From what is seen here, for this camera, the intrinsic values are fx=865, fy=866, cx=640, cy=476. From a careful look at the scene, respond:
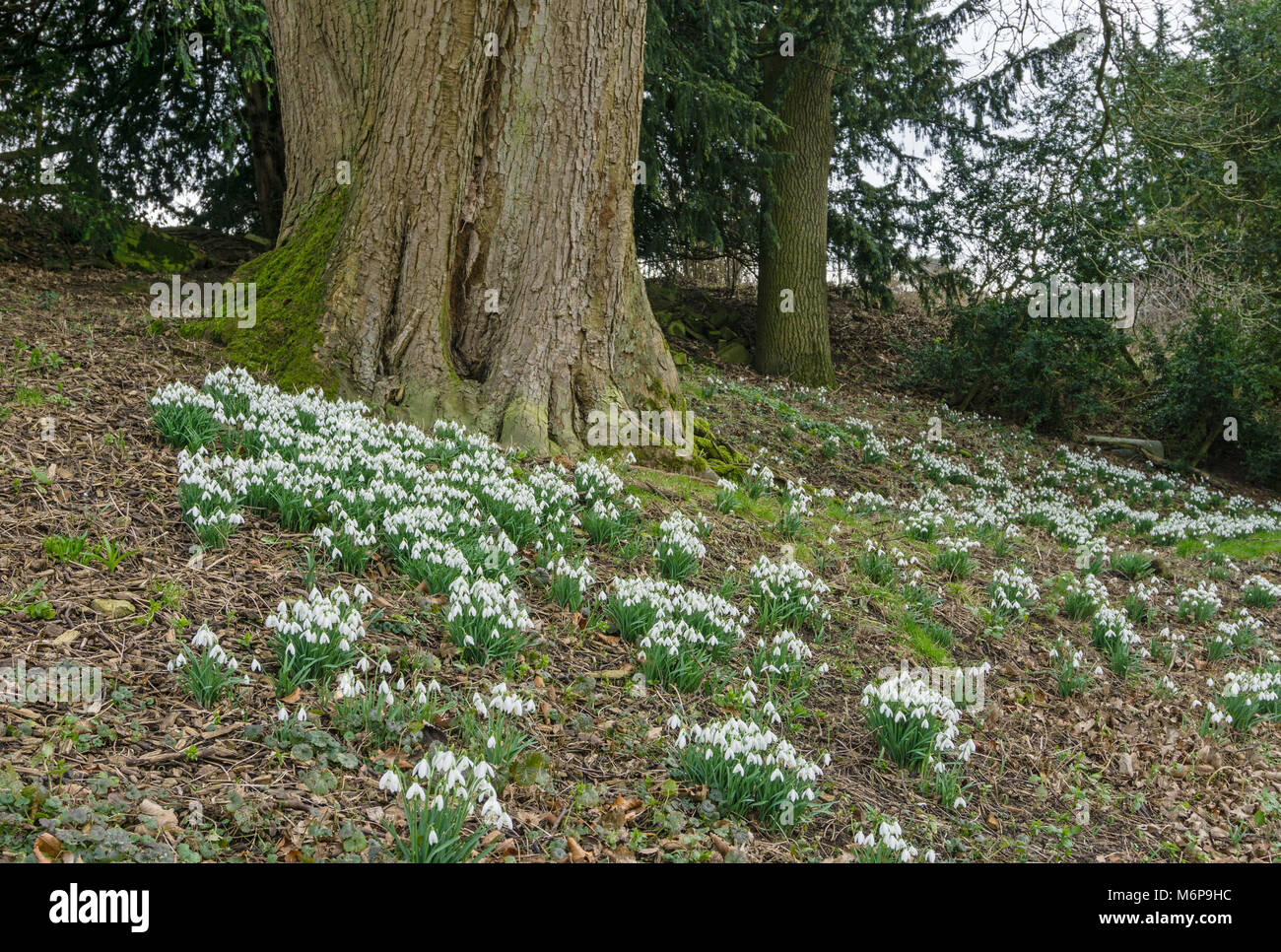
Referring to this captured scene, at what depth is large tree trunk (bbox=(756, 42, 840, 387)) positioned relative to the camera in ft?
42.4

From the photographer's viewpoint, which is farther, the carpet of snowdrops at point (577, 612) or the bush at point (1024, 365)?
the bush at point (1024, 365)

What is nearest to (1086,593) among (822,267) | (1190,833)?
(1190,833)

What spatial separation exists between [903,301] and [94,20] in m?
16.1

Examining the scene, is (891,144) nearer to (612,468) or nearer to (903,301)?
(903,301)

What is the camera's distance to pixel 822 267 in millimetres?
13391
